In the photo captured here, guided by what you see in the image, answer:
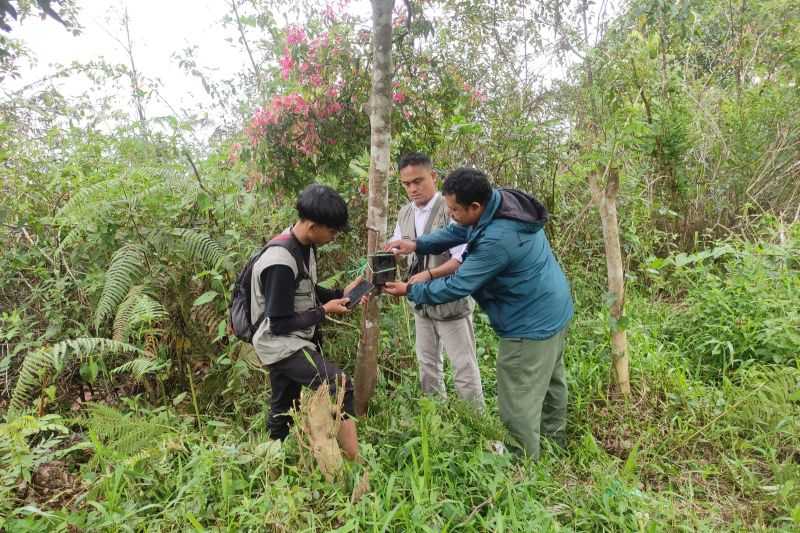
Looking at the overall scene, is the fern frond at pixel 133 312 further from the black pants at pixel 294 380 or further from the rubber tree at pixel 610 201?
the rubber tree at pixel 610 201

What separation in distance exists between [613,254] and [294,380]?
2.12 meters

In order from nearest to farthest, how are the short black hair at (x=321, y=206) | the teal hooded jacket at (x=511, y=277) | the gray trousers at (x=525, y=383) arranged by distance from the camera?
the short black hair at (x=321, y=206)
the teal hooded jacket at (x=511, y=277)
the gray trousers at (x=525, y=383)

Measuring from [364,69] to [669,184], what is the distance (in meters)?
3.86

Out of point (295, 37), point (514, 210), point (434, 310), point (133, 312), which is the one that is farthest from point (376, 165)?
point (133, 312)

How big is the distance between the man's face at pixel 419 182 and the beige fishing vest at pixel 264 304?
Result: 939 millimetres

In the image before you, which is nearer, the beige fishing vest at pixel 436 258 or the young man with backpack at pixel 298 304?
the young man with backpack at pixel 298 304

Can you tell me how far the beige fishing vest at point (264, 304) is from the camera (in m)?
2.30

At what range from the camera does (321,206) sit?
7.51 feet

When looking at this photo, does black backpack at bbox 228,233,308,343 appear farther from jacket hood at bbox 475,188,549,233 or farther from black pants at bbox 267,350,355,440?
jacket hood at bbox 475,188,549,233

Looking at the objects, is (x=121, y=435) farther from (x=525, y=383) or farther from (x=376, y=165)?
(x=525, y=383)

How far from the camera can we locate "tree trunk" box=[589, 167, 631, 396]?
115 inches

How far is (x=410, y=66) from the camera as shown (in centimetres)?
361

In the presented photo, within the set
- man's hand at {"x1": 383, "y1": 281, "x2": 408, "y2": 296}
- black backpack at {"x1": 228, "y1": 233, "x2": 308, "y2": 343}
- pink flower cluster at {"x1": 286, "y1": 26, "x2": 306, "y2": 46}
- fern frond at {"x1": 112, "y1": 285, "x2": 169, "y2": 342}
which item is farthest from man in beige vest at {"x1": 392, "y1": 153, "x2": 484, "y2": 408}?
fern frond at {"x1": 112, "y1": 285, "x2": 169, "y2": 342}

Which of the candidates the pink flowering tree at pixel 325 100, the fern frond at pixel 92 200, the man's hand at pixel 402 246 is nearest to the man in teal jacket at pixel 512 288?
the man's hand at pixel 402 246
